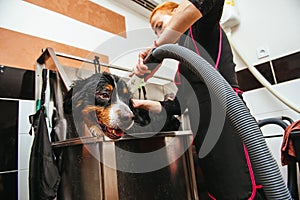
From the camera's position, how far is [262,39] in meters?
1.39

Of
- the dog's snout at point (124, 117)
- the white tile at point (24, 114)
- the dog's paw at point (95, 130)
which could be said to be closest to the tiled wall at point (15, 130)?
the white tile at point (24, 114)

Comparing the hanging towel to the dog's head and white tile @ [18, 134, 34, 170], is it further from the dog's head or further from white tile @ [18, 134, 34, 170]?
white tile @ [18, 134, 34, 170]

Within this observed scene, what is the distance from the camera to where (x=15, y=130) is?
980 millimetres

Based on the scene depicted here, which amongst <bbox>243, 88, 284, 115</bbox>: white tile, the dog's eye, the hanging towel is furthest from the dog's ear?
<bbox>243, 88, 284, 115</bbox>: white tile

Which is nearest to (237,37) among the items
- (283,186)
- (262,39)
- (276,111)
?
(262,39)

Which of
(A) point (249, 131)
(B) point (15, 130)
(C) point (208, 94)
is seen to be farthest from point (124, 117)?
(B) point (15, 130)

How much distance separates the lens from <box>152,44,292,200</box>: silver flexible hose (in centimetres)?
33

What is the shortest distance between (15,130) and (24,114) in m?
0.09

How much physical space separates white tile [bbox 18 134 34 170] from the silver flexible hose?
3.07ft

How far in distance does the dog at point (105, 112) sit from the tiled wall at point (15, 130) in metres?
0.31

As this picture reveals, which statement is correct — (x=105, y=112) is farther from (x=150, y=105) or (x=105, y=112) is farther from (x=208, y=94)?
(x=208, y=94)

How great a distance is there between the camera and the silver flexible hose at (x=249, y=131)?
1.07 ft

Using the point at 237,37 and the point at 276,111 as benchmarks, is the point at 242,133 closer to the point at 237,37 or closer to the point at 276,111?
the point at 276,111

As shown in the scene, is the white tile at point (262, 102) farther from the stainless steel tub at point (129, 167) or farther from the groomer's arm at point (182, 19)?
the groomer's arm at point (182, 19)
